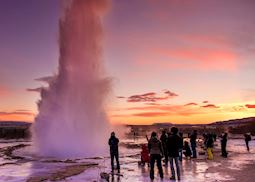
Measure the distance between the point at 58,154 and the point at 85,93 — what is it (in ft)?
30.8

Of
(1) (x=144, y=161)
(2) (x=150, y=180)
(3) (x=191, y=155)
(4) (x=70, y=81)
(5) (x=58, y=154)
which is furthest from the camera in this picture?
(4) (x=70, y=81)

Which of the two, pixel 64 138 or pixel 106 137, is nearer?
pixel 64 138

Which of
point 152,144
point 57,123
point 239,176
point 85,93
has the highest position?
point 85,93

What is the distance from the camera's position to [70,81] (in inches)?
1467

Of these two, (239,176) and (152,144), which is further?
(239,176)

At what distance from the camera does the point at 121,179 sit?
15750mm

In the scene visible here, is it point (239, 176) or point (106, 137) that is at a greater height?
point (106, 137)

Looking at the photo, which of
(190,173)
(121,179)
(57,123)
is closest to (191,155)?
(190,173)

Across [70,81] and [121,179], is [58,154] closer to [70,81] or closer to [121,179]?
[70,81]

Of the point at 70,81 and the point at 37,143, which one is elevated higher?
the point at 70,81

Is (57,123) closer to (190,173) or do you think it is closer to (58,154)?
(58,154)

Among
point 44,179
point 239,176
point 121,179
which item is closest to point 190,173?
point 239,176

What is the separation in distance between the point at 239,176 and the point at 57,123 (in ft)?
70.0

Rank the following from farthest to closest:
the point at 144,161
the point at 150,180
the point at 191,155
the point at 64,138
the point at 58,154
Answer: the point at 64,138 → the point at 58,154 → the point at 191,155 → the point at 144,161 → the point at 150,180
